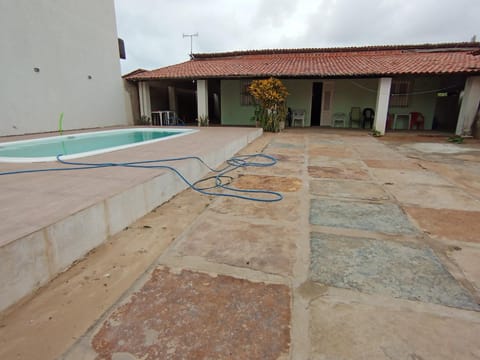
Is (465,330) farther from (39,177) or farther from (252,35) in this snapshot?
(252,35)

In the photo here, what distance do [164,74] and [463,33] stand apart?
830 inches

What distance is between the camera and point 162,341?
1.21 metres

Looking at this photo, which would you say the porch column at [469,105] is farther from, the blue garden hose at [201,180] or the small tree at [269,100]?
the blue garden hose at [201,180]

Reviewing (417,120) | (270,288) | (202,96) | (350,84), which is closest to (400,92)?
(417,120)

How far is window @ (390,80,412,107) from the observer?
1194 cm

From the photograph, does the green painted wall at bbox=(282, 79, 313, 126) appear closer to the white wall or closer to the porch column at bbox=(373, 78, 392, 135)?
the porch column at bbox=(373, 78, 392, 135)

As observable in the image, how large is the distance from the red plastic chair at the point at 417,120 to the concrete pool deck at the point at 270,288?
1085cm

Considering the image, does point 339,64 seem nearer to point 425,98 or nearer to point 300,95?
point 300,95

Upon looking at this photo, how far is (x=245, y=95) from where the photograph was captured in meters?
13.3

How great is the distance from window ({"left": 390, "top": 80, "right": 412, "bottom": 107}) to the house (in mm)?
39

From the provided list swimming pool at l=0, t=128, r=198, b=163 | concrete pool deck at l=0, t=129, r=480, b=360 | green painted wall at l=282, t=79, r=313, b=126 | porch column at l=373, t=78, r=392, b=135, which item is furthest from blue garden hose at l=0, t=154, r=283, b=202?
green painted wall at l=282, t=79, r=313, b=126

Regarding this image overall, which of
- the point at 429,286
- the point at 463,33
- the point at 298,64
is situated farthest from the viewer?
the point at 463,33

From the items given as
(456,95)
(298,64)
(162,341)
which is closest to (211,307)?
(162,341)

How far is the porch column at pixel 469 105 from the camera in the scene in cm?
942
